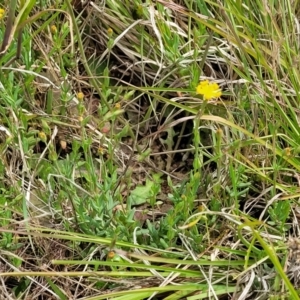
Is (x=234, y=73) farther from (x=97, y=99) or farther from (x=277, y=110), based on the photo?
(x=97, y=99)

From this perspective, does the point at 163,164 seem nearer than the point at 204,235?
No

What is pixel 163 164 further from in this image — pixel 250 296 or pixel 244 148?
pixel 250 296

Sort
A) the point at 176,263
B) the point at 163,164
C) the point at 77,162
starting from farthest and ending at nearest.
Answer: the point at 163,164 < the point at 77,162 < the point at 176,263

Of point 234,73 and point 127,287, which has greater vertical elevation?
point 234,73

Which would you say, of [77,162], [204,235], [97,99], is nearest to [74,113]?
[97,99]

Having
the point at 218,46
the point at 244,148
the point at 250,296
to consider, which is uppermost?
the point at 218,46

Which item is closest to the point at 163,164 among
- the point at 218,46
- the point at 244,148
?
the point at 244,148

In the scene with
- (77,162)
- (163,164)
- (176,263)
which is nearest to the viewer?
(176,263)
